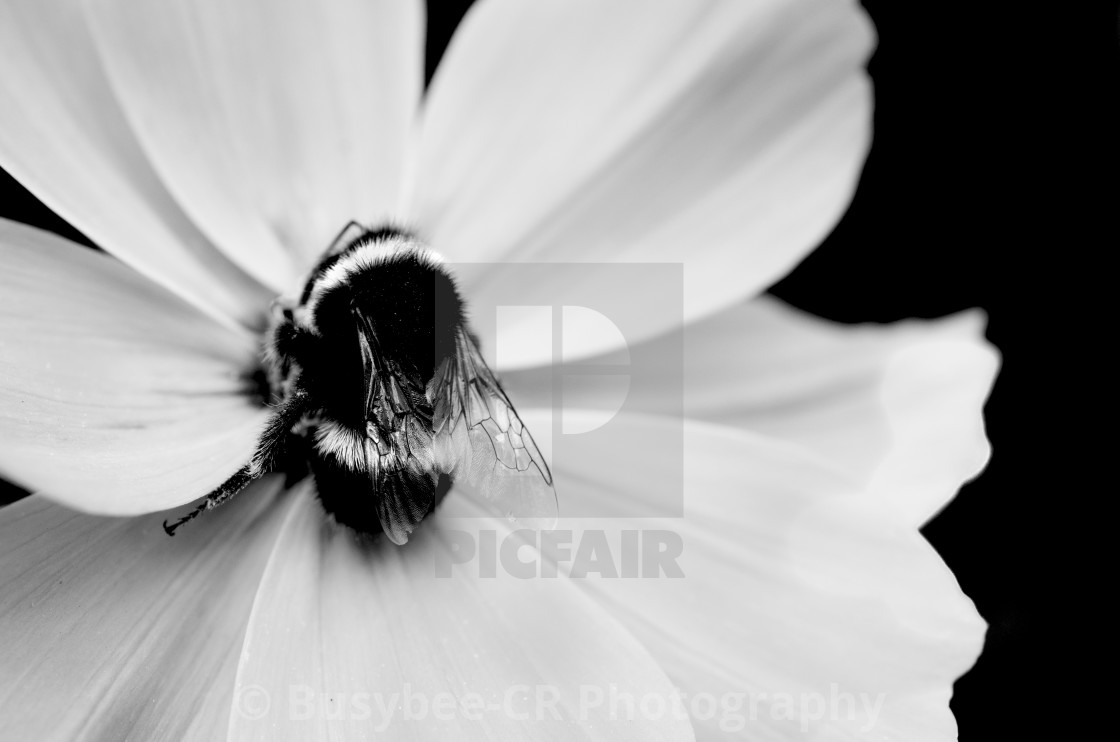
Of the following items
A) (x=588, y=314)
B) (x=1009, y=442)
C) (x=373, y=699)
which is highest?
(x=588, y=314)

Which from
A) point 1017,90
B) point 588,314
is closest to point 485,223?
point 588,314

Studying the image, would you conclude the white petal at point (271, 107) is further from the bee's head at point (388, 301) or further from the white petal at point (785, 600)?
the white petal at point (785, 600)

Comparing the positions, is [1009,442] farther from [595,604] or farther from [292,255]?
[292,255]

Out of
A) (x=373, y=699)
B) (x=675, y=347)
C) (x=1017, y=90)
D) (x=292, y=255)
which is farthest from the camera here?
(x=1017, y=90)

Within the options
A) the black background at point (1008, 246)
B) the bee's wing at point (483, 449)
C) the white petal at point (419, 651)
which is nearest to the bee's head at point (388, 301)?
the bee's wing at point (483, 449)

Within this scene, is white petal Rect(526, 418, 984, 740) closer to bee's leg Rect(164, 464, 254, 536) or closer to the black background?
bee's leg Rect(164, 464, 254, 536)

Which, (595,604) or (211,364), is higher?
(211,364)

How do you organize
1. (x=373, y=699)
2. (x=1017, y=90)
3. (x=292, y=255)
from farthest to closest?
(x=1017, y=90)
(x=292, y=255)
(x=373, y=699)

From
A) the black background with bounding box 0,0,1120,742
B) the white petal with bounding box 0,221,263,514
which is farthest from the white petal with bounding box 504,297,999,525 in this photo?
the white petal with bounding box 0,221,263,514
